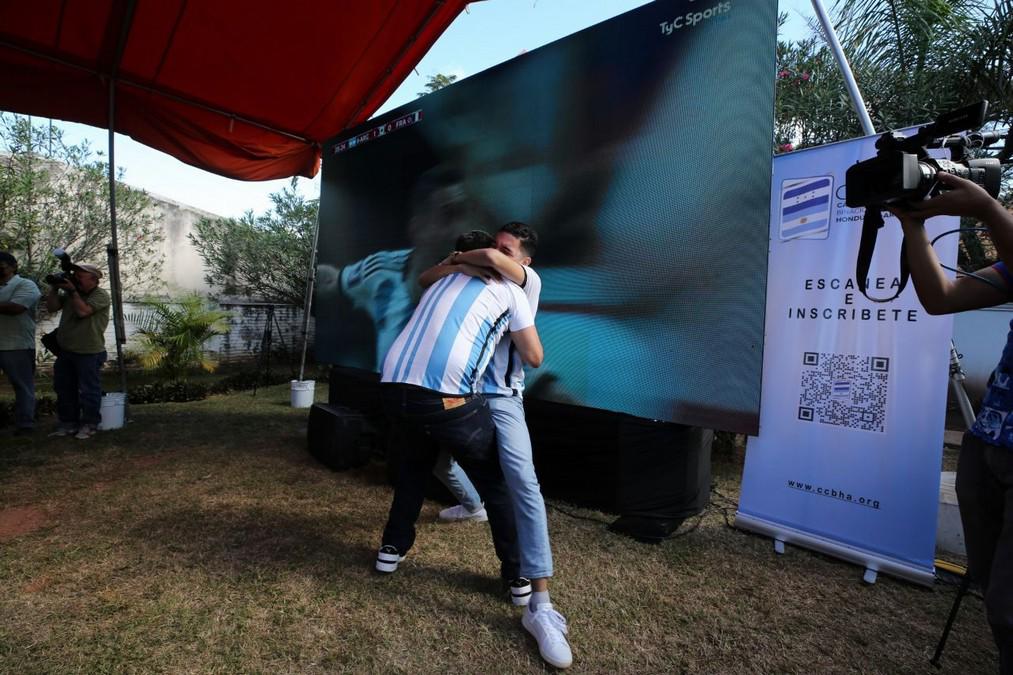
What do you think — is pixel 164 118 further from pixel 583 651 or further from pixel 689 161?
pixel 583 651

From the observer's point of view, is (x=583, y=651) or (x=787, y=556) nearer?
(x=583, y=651)

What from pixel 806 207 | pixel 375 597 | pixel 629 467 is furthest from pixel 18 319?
pixel 806 207

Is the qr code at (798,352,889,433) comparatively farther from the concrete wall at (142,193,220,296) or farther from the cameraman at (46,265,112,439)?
the concrete wall at (142,193,220,296)

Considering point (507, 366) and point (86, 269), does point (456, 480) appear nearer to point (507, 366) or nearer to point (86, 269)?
point (507, 366)

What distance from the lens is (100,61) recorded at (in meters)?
4.65

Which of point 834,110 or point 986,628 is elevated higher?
point 834,110

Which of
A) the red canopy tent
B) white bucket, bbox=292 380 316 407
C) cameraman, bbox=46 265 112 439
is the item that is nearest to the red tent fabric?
the red canopy tent

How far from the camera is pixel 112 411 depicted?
202 inches

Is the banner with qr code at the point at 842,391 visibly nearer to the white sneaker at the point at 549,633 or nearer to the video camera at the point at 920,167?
the video camera at the point at 920,167

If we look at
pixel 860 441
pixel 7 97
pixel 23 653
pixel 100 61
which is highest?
pixel 100 61

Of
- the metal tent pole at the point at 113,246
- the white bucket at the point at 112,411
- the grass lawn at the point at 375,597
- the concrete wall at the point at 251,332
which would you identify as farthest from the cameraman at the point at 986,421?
the concrete wall at the point at 251,332

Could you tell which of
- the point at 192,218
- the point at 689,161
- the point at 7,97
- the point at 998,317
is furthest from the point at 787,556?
the point at 192,218

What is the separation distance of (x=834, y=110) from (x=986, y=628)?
20.3 ft

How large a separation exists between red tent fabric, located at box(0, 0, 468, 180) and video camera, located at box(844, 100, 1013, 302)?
3.96m
